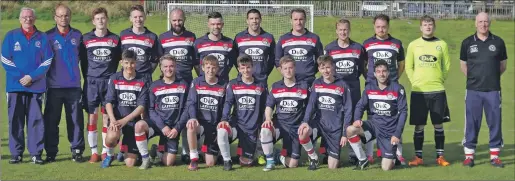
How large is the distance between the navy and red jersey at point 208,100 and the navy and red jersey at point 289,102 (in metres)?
0.53

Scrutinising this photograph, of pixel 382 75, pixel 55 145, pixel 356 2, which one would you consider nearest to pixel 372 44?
pixel 382 75

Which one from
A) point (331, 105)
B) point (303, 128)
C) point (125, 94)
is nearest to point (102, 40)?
point (125, 94)

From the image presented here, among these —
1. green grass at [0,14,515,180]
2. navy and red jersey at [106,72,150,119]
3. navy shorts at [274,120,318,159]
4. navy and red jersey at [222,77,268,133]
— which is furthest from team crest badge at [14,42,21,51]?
navy shorts at [274,120,318,159]

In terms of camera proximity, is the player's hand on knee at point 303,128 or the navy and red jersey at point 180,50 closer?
the player's hand on knee at point 303,128

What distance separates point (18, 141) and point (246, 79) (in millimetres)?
2527

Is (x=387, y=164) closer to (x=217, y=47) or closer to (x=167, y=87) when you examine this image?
(x=217, y=47)

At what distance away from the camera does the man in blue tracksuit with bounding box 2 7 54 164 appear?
7.92 m

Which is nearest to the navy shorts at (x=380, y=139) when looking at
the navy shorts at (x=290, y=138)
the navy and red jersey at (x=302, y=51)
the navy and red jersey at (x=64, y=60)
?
the navy shorts at (x=290, y=138)

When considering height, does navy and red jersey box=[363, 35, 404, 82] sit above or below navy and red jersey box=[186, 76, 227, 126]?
above

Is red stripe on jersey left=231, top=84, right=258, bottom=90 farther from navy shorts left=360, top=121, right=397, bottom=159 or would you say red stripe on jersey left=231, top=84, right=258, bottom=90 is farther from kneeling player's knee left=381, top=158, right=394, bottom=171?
kneeling player's knee left=381, top=158, right=394, bottom=171

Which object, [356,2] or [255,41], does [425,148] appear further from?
[356,2]

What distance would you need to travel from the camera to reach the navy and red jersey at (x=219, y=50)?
8.28m

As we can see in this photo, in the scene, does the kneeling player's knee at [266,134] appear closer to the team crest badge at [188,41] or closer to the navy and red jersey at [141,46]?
the team crest badge at [188,41]

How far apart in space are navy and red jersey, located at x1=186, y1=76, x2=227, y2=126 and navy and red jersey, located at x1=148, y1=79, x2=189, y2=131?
17 centimetres
